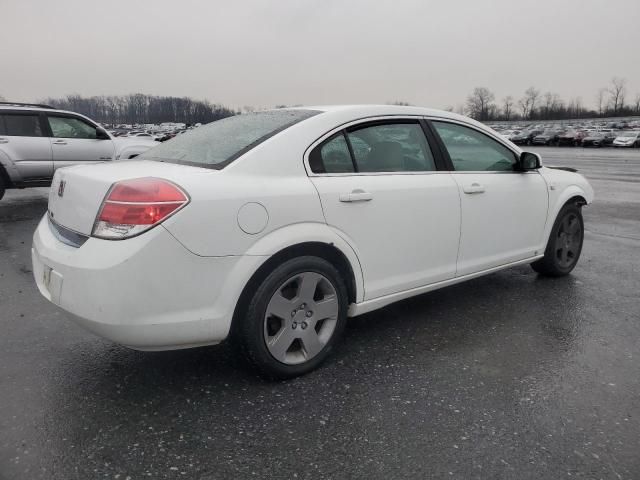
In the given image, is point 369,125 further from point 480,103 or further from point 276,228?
point 480,103

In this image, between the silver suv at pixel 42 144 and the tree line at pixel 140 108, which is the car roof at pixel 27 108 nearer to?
the silver suv at pixel 42 144

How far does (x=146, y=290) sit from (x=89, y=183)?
0.69 m

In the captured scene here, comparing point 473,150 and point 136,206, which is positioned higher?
point 473,150

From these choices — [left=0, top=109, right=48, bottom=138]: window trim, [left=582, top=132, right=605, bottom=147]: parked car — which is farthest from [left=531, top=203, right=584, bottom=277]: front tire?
[left=582, top=132, right=605, bottom=147]: parked car

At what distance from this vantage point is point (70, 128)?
9.98 metres

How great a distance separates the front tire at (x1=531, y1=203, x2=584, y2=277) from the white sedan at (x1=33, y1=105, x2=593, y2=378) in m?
0.89

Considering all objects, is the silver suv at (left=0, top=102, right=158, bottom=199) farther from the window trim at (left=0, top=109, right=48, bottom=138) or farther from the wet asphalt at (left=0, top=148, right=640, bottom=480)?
the wet asphalt at (left=0, top=148, right=640, bottom=480)

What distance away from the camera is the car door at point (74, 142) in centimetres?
965

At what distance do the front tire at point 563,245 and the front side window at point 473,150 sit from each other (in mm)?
884

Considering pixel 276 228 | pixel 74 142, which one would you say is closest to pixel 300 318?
pixel 276 228

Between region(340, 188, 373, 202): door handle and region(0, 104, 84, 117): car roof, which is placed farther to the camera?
region(0, 104, 84, 117): car roof

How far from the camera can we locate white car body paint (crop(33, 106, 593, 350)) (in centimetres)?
238

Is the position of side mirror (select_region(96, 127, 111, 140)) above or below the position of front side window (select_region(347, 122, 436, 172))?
above

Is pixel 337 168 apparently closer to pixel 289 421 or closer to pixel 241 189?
pixel 241 189
